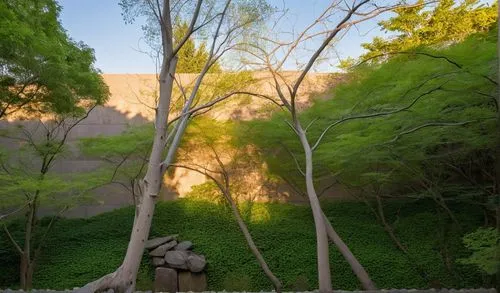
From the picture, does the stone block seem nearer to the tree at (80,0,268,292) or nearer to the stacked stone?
the stacked stone

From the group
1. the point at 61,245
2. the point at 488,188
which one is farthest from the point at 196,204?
the point at 488,188

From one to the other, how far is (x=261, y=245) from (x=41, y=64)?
5964 millimetres

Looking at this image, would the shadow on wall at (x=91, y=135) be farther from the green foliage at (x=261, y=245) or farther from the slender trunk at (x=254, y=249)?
the slender trunk at (x=254, y=249)

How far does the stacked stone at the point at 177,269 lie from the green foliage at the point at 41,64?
3452 mm

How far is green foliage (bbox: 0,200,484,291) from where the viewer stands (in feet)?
31.9

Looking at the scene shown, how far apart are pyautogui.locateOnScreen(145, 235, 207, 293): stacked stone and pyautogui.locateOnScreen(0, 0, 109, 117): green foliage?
3.45 m

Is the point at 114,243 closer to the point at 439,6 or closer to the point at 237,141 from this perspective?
the point at 237,141

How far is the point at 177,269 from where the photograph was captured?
9688 millimetres

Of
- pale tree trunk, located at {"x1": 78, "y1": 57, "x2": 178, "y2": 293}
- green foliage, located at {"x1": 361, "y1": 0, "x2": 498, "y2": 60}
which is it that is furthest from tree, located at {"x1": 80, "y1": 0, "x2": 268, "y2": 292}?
green foliage, located at {"x1": 361, "y1": 0, "x2": 498, "y2": 60}

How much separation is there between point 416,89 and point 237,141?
467 centimetres

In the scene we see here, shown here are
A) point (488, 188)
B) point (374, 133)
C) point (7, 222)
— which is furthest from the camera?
point (7, 222)

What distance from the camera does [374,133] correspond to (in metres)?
7.89

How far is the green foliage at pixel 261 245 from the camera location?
973 cm

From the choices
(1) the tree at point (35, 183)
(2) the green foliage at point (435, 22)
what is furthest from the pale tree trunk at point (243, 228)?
(2) the green foliage at point (435, 22)
